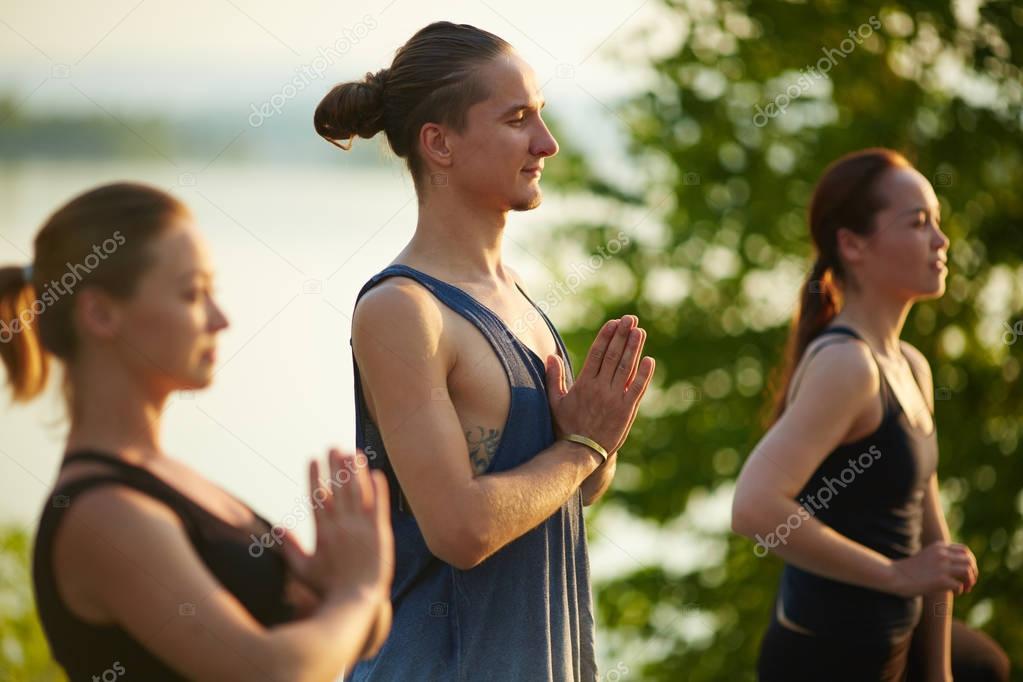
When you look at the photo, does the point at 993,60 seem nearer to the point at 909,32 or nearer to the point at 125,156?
the point at 909,32

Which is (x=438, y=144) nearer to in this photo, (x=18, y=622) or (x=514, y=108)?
(x=514, y=108)

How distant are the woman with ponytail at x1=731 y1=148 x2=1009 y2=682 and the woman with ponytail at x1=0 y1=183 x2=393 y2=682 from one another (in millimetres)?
1543

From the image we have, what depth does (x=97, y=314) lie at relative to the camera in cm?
138

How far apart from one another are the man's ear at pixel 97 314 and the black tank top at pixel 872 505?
191 centimetres

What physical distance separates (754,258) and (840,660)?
3.17 metres

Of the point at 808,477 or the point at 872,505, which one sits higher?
the point at 808,477

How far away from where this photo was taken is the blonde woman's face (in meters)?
1.39

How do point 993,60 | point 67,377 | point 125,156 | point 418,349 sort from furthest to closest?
point 993,60
point 125,156
point 418,349
point 67,377

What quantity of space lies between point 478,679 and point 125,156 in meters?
2.34

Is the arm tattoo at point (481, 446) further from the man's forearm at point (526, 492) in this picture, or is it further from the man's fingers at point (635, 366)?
the man's fingers at point (635, 366)

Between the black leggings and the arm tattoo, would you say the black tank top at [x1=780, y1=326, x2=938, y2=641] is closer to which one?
the black leggings

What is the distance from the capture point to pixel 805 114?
569 centimetres

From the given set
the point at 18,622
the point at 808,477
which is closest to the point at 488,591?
the point at 808,477

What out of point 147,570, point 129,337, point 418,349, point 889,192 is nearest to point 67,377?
point 129,337
